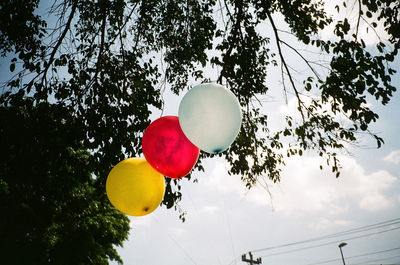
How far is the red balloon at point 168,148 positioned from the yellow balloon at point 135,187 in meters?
0.13

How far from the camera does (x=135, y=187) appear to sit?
1806mm

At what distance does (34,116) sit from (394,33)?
16.7ft

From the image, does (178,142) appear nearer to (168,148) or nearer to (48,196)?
(168,148)

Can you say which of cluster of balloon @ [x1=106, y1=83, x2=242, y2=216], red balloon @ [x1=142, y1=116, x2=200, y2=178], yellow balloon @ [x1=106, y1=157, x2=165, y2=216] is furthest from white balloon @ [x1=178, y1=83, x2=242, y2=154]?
yellow balloon @ [x1=106, y1=157, x2=165, y2=216]

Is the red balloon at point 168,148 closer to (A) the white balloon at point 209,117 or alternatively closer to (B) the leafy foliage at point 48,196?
(A) the white balloon at point 209,117

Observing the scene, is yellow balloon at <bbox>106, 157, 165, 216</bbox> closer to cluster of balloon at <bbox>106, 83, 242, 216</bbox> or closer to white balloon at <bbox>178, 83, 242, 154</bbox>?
cluster of balloon at <bbox>106, 83, 242, 216</bbox>

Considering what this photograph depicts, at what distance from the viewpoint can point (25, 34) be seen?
3.91 m

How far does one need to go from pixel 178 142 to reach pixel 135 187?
53 cm

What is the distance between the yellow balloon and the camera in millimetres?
1814

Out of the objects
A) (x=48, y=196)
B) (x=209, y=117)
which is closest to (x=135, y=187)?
(x=209, y=117)

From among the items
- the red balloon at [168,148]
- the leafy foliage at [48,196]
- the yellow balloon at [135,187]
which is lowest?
the yellow balloon at [135,187]

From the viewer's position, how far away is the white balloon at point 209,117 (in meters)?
1.69

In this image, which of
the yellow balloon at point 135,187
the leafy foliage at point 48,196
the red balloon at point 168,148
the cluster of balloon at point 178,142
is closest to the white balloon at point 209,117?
the cluster of balloon at point 178,142

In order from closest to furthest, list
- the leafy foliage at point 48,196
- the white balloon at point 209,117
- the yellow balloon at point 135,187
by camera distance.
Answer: the white balloon at point 209,117, the yellow balloon at point 135,187, the leafy foliage at point 48,196
